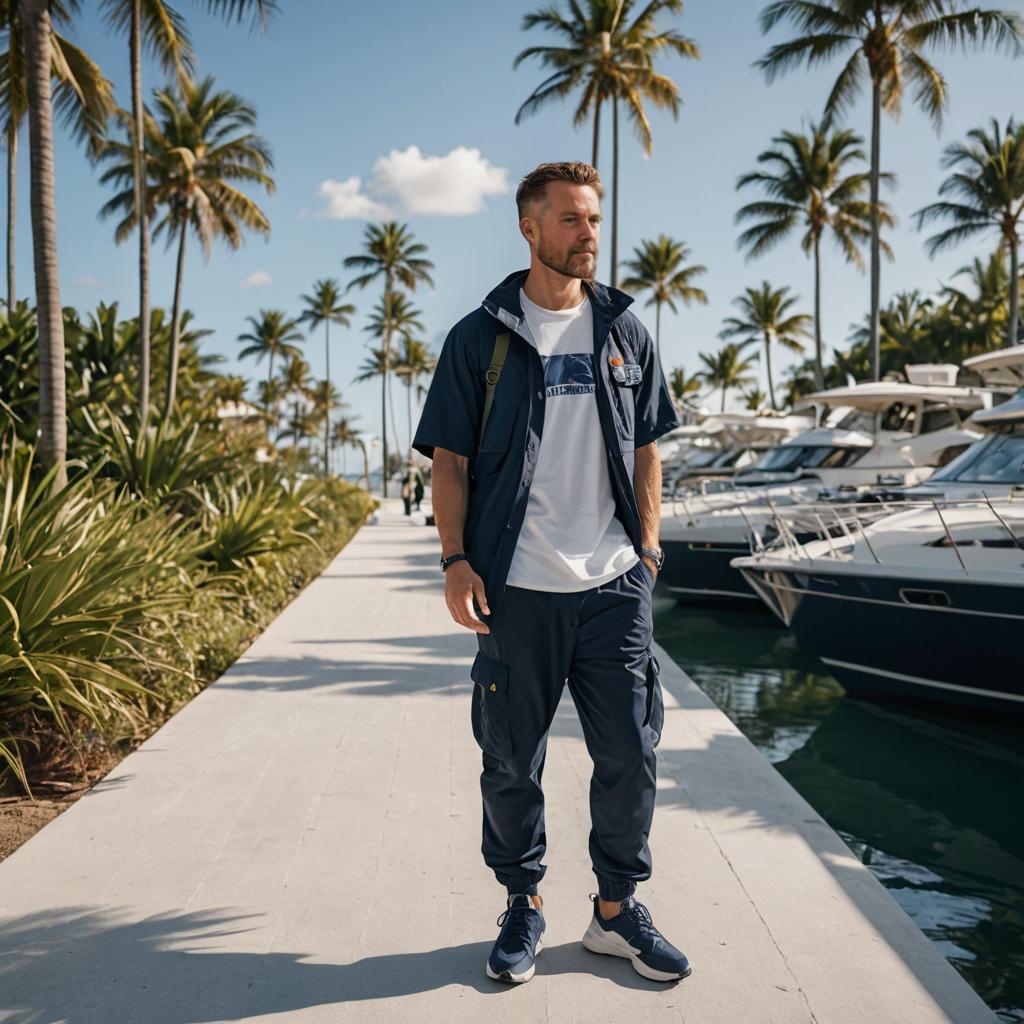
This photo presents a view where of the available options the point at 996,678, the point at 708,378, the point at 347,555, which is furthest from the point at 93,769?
the point at 708,378

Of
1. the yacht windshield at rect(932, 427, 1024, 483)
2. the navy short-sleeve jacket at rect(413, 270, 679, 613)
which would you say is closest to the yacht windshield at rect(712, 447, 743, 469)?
the yacht windshield at rect(932, 427, 1024, 483)

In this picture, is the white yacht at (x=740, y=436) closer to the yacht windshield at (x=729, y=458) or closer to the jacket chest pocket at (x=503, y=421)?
the yacht windshield at (x=729, y=458)

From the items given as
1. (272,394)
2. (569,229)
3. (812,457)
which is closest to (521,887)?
(569,229)

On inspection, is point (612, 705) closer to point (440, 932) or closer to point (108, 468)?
point (440, 932)

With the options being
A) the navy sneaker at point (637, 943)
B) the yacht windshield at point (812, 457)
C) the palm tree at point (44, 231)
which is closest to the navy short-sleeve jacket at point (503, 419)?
the navy sneaker at point (637, 943)

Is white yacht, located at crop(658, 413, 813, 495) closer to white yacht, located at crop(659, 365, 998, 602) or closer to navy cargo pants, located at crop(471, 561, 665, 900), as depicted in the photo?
white yacht, located at crop(659, 365, 998, 602)

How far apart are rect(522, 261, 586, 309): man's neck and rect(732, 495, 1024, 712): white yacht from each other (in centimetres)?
490

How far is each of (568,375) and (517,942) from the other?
1.59 metres

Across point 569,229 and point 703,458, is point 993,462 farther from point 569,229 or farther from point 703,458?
point 703,458

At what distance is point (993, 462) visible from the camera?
9.97 meters

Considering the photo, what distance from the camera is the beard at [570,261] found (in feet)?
8.83

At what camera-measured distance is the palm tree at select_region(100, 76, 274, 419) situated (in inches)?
1245

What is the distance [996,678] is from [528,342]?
19.1ft

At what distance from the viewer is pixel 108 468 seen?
10.4m
